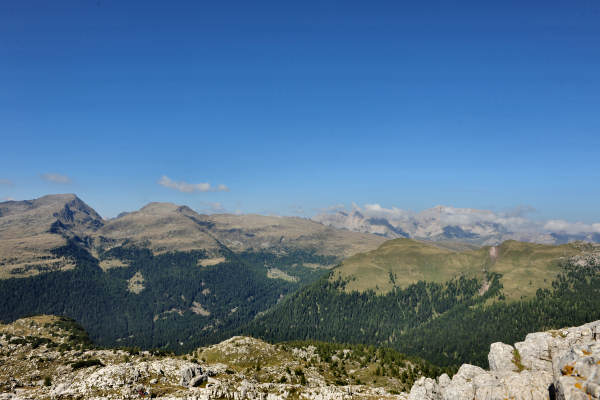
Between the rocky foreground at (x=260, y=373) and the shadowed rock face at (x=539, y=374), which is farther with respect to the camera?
the rocky foreground at (x=260, y=373)

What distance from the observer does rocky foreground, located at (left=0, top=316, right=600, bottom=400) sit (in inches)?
1693

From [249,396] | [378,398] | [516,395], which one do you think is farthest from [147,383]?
[516,395]

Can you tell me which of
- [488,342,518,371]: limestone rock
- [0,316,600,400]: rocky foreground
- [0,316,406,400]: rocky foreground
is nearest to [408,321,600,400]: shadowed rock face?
[488,342,518,371]: limestone rock

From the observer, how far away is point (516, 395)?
1722 inches

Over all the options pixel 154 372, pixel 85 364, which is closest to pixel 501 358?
pixel 154 372

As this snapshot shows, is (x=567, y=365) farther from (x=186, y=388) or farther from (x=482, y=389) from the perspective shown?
(x=186, y=388)

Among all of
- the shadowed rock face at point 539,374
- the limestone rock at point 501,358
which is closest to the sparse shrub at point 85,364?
the shadowed rock face at point 539,374

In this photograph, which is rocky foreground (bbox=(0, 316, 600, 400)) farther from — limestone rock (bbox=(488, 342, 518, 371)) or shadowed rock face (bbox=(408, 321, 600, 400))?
limestone rock (bbox=(488, 342, 518, 371))

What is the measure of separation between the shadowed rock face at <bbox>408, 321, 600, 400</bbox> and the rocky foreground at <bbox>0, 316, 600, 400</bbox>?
115 mm

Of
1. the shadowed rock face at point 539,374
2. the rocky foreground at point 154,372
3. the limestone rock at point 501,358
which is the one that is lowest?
the rocky foreground at point 154,372

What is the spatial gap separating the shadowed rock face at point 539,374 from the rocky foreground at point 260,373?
11 cm

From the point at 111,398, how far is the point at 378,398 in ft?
235

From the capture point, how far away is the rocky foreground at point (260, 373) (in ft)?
141

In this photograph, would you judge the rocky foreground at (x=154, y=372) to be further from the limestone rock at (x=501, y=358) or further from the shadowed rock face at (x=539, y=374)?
the shadowed rock face at (x=539, y=374)
